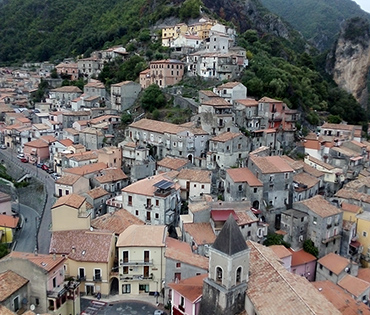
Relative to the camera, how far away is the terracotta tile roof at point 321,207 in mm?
38500

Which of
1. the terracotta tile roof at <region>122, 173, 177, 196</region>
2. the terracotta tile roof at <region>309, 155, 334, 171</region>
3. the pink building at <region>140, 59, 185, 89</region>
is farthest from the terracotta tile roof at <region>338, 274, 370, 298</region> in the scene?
the pink building at <region>140, 59, 185, 89</region>

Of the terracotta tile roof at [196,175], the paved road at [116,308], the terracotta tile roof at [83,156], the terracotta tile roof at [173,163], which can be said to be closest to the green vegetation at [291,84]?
the terracotta tile roof at [173,163]

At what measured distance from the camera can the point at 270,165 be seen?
1640 inches

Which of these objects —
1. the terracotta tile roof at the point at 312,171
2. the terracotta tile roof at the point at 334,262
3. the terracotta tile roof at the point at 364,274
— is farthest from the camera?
the terracotta tile roof at the point at 312,171

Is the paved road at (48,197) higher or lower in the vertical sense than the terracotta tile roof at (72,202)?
lower

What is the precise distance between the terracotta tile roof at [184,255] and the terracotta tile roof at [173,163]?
1526 cm

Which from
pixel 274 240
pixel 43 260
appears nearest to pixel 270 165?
pixel 274 240

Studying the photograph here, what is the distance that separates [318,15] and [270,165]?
148908 mm

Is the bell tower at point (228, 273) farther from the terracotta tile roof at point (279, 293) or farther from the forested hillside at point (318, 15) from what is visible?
the forested hillside at point (318, 15)

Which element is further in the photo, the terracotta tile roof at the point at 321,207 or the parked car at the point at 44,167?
the parked car at the point at 44,167

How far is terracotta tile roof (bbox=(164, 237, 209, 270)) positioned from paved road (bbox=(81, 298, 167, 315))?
427cm

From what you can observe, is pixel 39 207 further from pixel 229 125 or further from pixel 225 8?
pixel 225 8

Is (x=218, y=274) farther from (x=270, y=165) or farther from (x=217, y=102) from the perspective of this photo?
(x=217, y=102)

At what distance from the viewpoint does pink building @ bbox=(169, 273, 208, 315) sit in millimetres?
25250
